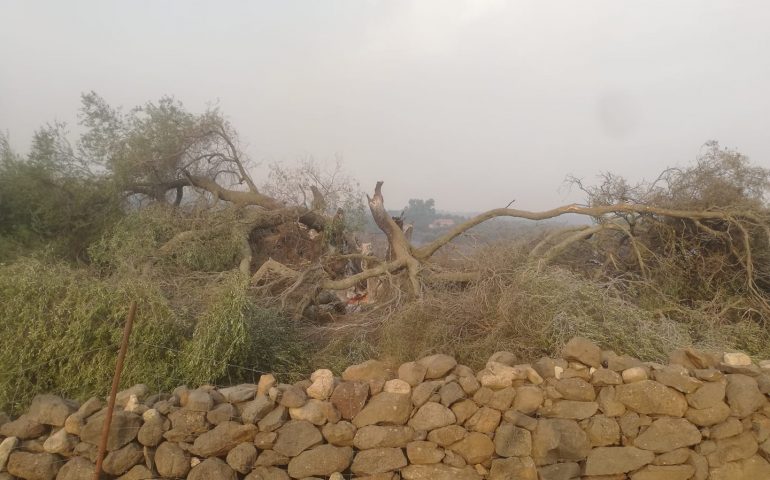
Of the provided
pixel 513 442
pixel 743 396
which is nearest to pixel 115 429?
pixel 513 442

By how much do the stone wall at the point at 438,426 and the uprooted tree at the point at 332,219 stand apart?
2541mm

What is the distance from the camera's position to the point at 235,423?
13.4ft

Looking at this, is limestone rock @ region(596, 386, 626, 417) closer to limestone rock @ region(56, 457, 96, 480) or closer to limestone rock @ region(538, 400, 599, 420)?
limestone rock @ region(538, 400, 599, 420)

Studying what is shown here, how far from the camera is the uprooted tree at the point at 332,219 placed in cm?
738

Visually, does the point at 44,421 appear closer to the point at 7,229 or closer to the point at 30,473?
the point at 30,473

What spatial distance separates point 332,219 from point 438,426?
20.6 ft

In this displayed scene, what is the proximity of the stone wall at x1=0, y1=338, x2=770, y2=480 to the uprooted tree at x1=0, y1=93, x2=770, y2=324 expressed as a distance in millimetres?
2541

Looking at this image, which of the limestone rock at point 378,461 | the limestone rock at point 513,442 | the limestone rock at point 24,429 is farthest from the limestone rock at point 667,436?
the limestone rock at point 24,429

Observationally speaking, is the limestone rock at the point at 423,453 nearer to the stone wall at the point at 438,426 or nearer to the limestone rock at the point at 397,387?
the stone wall at the point at 438,426

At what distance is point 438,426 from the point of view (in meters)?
4.14

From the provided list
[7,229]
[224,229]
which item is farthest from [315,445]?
[7,229]

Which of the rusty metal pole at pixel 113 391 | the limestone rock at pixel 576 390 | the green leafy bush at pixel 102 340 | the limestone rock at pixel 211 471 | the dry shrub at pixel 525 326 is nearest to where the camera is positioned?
the rusty metal pole at pixel 113 391

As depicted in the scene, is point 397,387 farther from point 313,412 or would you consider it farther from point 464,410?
point 313,412

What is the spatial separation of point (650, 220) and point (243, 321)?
20.8 feet
